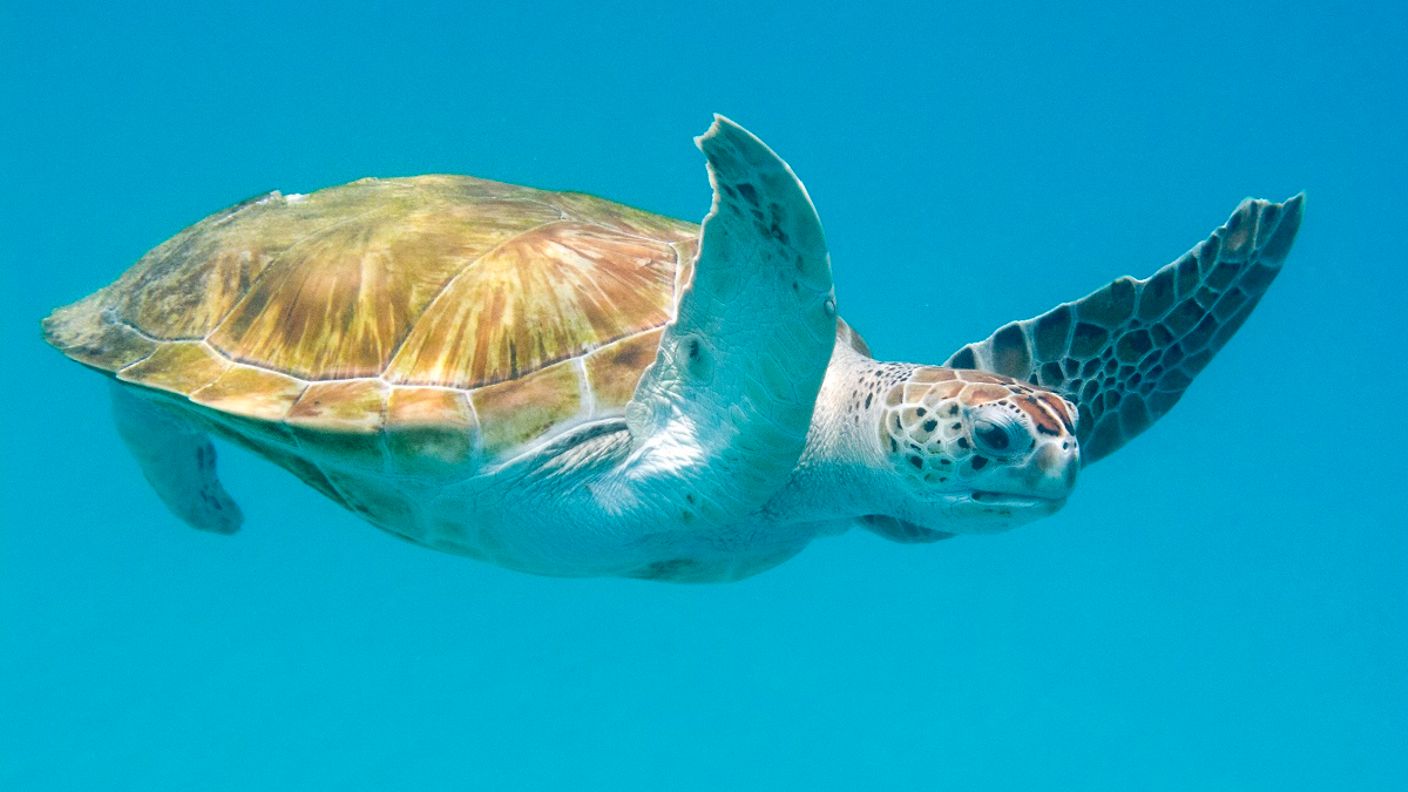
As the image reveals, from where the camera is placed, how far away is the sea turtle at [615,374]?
9.19 ft

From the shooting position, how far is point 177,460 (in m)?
4.91

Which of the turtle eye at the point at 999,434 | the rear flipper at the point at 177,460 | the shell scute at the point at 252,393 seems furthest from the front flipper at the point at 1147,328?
the rear flipper at the point at 177,460

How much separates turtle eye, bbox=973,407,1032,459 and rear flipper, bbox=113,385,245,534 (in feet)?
10.9

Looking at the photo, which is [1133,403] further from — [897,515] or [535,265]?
[535,265]

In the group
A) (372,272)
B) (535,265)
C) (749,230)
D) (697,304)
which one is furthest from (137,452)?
(749,230)

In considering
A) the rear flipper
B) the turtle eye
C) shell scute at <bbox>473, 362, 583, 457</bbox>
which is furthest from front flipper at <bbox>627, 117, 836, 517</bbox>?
the rear flipper

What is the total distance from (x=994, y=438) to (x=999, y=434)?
0.07 ft

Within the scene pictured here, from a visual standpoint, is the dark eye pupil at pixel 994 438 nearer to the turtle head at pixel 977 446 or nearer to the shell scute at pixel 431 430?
the turtle head at pixel 977 446

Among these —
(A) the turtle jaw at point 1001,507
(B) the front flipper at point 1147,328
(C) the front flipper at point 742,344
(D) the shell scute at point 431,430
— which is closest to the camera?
(C) the front flipper at point 742,344

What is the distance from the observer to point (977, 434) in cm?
286

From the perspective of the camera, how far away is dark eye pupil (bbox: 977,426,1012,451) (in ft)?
9.23

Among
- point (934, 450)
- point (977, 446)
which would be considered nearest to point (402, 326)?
point (934, 450)

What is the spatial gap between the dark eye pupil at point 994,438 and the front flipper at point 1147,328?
0.91m

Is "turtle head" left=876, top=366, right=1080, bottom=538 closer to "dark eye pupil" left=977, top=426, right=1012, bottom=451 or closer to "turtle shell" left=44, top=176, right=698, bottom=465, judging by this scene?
"dark eye pupil" left=977, top=426, right=1012, bottom=451
